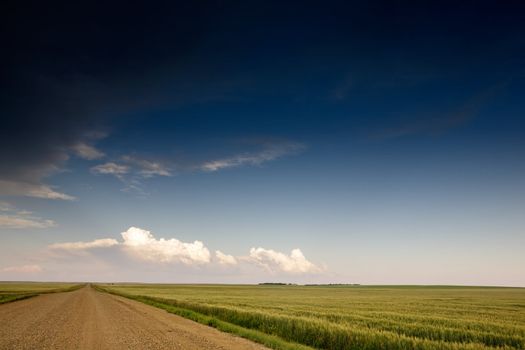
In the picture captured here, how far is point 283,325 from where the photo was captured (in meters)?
20.4

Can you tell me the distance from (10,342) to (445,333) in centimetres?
1885

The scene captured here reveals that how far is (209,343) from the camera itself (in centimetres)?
1605

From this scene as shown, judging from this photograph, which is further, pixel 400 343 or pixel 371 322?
pixel 371 322

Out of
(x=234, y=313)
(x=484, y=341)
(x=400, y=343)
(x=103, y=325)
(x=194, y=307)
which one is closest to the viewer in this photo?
(x=400, y=343)

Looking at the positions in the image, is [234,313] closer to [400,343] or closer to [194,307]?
[194,307]

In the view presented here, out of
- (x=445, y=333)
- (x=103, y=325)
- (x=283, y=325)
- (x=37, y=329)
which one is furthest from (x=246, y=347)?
(x=37, y=329)

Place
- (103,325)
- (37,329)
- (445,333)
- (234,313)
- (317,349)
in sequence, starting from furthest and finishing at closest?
(234,313) < (103,325) < (37,329) < (445,333) < (317,349)

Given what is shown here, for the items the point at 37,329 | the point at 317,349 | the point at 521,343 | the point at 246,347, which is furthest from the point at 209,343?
the point at 521,343

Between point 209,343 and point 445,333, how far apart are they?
10.8m

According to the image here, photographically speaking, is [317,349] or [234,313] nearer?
[317,349]

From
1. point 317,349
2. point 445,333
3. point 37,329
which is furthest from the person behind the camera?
point 37,329

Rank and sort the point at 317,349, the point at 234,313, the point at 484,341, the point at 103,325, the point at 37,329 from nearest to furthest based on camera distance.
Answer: the point at 317,349 < the point at 484,341 < the point at 37,329 < the point at 103,325 < the point at 234,313

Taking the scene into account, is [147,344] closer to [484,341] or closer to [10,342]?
[10,342]

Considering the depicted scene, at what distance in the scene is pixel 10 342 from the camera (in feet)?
52.1
